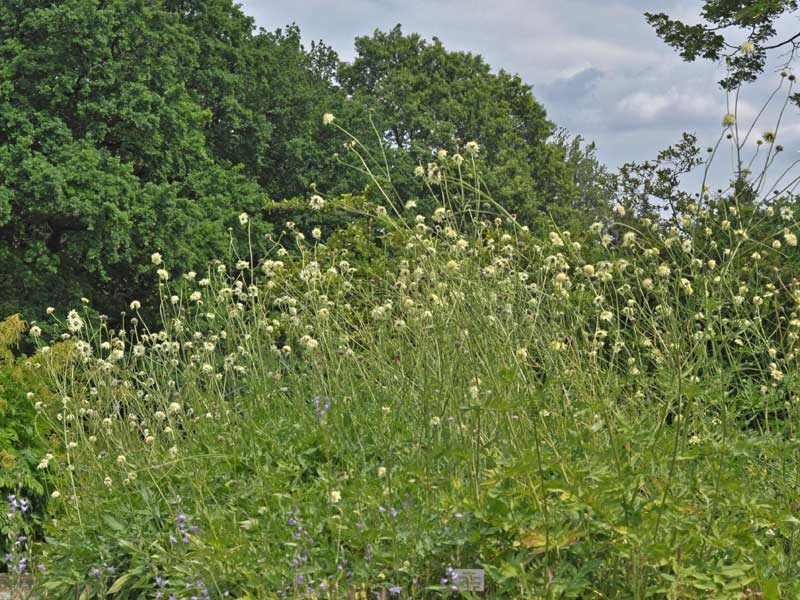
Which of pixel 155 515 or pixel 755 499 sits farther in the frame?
pixel 155 515

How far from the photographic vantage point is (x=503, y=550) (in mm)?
3574

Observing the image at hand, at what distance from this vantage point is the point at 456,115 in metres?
25.4

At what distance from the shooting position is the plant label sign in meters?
3.30

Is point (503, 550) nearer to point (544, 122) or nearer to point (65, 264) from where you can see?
point (65, 264)

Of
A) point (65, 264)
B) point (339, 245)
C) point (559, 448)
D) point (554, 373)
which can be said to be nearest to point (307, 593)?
point (559, 448)

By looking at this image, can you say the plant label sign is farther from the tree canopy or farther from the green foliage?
the tree canopy

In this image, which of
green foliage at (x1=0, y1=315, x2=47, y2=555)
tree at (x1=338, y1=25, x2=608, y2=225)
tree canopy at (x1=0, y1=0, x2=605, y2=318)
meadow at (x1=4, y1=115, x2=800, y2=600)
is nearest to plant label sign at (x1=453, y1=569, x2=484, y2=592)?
meadow at (x1=4, y1=115, x2=800, y2=600)

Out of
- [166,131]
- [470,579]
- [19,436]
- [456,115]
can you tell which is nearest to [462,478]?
[470,579]

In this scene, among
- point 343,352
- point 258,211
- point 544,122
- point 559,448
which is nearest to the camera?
point 559,448

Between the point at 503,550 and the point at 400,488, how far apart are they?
22.7 inches

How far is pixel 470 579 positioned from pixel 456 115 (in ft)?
75.6

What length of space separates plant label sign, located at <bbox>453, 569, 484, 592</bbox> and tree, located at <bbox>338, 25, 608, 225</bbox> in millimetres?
19685

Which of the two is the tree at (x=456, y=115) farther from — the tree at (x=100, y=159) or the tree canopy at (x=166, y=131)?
the tree at (x=100, y=159)

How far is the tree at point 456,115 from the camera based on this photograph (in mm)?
24469
